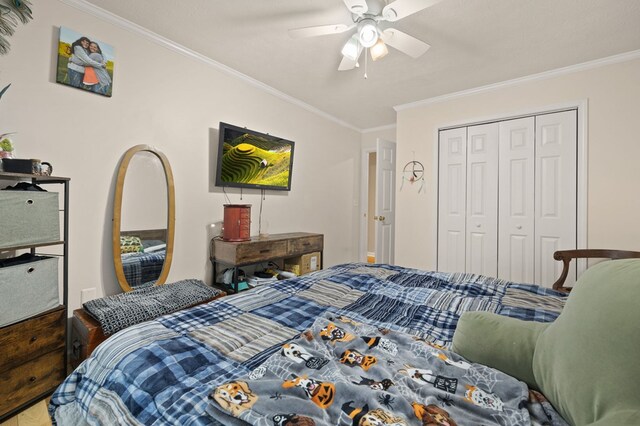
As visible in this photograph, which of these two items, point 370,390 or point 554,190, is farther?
point 554,190

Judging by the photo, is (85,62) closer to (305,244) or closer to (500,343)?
(305,244)

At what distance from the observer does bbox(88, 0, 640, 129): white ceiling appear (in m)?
2.01

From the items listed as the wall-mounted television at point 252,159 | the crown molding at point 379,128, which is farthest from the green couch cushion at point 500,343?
the crown molding at point 379,128

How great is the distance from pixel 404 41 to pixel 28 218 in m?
2.52

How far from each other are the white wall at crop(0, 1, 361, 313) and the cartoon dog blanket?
2051 millimetres

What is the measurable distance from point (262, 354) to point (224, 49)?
8.70 ft

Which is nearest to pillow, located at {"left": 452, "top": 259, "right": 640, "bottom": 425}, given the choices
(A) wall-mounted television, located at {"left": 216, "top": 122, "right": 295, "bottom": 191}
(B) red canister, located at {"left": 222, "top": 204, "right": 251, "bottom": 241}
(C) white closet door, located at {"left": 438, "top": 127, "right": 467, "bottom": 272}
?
(B) red canister, located at {"left": 222, "top": 204, "right": 251, "bottom": 241}

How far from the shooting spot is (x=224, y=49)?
260 cm

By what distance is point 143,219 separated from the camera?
2.38 metres

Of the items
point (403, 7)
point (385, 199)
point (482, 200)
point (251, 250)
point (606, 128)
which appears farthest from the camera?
point (385, 199)

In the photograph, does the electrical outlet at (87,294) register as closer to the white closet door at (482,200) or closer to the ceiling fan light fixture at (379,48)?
the ceiling fan light fixture at (379,48)

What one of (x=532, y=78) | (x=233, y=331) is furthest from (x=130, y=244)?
(x=532, y=78)

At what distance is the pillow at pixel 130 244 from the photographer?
2244 mm

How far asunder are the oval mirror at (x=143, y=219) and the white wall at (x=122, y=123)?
8cm
